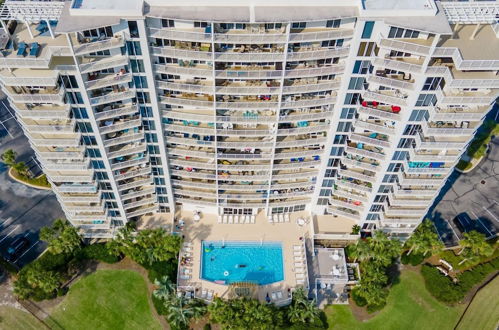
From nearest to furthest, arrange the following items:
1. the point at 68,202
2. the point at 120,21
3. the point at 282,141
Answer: the point at 120,21, the point at 282,141, the point at 68,202

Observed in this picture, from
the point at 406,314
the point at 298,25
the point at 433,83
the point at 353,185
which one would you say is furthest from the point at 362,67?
the point at 406,314

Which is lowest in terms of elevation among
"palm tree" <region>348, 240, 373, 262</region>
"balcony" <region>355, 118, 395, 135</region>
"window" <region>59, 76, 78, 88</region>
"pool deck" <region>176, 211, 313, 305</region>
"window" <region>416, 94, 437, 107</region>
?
"pool deck" <region>176, 211, 313, 305</region>

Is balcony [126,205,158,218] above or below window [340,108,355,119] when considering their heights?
below

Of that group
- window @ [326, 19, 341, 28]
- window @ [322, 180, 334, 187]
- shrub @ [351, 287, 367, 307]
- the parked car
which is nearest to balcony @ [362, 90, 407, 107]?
window @ [326, 19, 341, 28]

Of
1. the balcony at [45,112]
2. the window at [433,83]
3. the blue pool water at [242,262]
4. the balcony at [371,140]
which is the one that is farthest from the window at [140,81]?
the window at [433,83]

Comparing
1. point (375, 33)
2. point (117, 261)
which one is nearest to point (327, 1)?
point (375, 33)

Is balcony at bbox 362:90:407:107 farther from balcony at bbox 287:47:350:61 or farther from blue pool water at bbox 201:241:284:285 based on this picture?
blue pool water at bbox 201:241:284:285

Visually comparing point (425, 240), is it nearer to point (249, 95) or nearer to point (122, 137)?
point (249, 95)

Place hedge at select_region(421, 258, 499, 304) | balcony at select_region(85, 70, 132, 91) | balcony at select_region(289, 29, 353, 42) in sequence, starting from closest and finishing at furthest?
balcony at select_region(289, 29, 353, 42) → balcony at select_region(85, 70, 132, 91) → hedge at select_region(421, 258, 499, 304)

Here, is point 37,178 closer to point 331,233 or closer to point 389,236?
point 331,233
